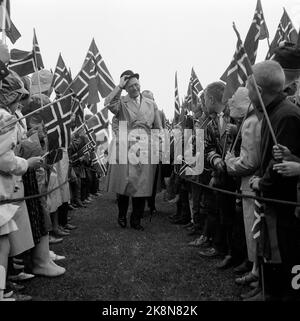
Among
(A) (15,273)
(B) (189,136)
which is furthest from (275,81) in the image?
(B) (189,136)

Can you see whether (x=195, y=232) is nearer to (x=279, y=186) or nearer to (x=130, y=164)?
(x=130, y=164)

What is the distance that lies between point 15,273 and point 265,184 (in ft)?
9.34

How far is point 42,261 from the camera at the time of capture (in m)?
4.70

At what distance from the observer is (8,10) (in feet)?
20.7

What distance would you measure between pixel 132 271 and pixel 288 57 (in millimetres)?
2703

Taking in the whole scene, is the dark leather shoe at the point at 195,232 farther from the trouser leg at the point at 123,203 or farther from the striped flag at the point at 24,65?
the striped flag at the point at 24,65

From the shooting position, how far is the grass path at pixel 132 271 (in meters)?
4.04

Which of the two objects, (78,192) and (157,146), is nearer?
(157,146)

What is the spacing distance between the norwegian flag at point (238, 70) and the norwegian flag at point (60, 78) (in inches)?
133

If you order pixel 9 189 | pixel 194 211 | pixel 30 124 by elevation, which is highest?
pixel 30 124

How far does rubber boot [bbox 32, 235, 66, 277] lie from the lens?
4660 mm

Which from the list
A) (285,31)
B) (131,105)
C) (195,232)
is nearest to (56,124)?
(131,105)
